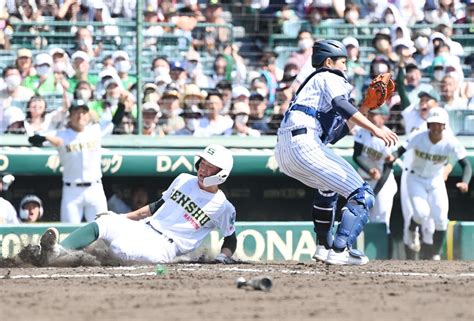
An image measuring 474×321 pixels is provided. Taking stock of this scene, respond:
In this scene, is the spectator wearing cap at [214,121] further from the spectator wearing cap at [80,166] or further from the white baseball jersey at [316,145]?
the white baseball jersey at [316,145]

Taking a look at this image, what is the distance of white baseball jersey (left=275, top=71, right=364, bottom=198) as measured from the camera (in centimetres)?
815

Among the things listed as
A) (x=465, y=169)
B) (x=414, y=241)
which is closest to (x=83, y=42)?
(x=414, y=241)

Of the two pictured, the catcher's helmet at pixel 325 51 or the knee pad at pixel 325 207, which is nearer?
the catcher's helmet at pixel 325 51

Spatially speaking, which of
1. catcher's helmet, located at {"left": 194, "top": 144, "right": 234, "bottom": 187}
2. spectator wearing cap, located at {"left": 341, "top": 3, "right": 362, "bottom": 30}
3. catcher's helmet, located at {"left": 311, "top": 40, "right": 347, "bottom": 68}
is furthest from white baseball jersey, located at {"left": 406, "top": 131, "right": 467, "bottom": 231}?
catcher's helmet, located at {"left": 194, "top": 144, "right": 234, "bottom": 187}

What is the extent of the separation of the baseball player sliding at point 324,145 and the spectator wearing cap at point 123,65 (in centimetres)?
440

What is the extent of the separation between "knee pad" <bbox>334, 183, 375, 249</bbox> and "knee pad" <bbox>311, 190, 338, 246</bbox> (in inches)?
12.9

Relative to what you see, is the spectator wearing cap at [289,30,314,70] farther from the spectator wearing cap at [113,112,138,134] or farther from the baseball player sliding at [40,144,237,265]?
the baseball player sliding at [40,144,237,265]

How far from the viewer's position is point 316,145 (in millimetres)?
8203

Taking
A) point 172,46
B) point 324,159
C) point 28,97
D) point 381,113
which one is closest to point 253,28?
point 172,46

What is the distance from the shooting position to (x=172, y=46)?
13.0m

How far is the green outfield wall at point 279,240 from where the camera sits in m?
9.92

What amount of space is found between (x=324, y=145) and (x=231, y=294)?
226 cm

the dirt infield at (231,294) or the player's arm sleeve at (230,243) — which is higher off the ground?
the dirt infield at (231,294)

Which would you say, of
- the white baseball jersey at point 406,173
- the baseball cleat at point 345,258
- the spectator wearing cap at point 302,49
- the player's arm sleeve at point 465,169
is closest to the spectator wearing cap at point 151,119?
the spectator wearing cap at point 302,49
